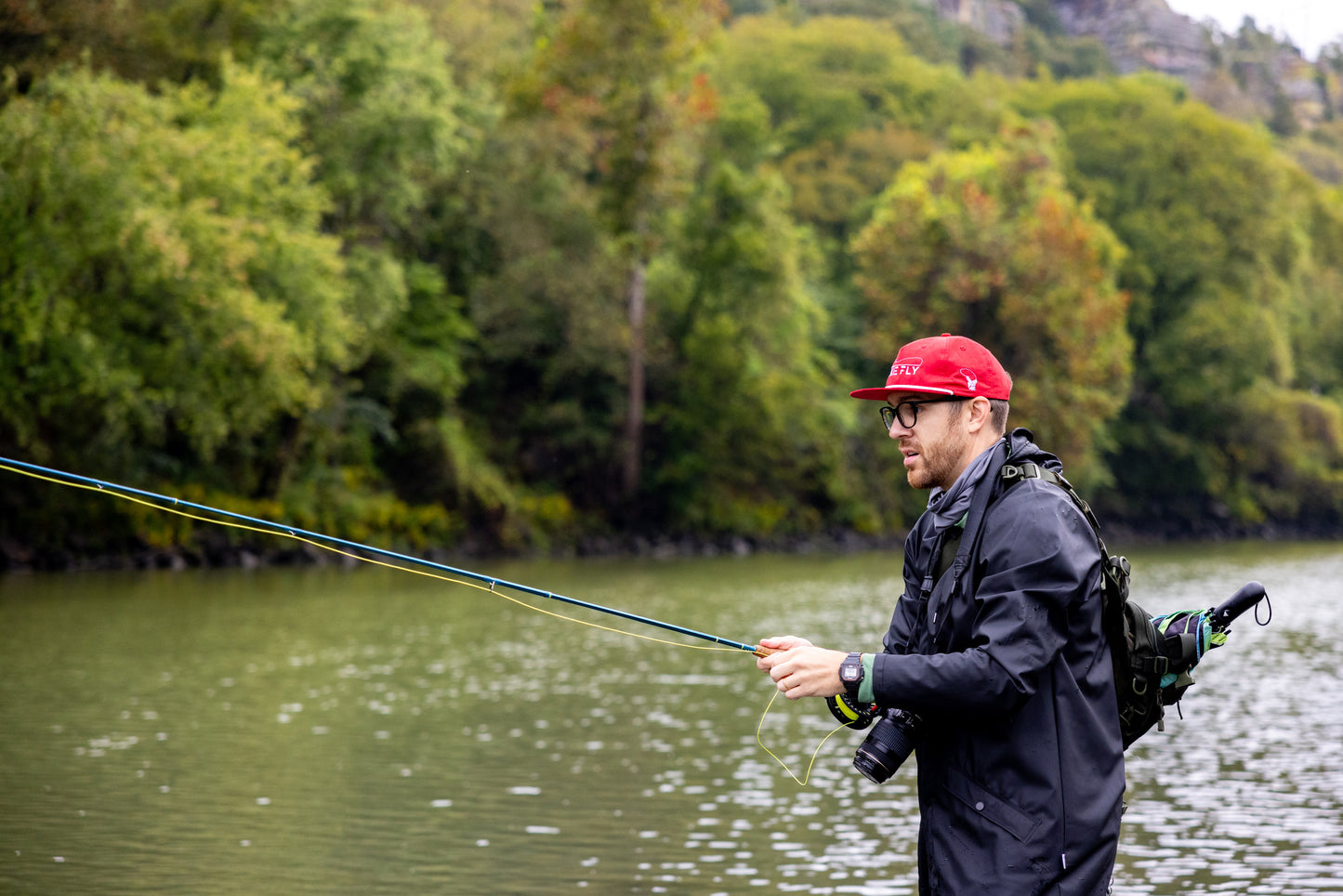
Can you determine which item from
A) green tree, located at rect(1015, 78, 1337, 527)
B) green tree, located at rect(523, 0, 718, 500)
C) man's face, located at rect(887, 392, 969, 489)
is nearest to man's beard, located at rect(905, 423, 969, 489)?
man's face, located at rect(887, 392, 969, 489)

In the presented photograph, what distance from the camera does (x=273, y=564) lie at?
3309 cm

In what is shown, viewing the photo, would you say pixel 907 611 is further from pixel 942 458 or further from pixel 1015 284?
pixel 1015 284

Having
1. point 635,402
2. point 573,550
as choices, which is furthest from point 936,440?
point 635,402

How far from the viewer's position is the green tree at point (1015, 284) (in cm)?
4891

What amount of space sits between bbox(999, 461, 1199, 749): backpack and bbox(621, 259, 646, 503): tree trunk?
39053 millimetres

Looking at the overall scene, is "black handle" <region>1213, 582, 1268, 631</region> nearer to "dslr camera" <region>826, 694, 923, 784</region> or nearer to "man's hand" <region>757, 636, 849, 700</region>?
"dslr camera" <region>826, 694, 923, 784</region>

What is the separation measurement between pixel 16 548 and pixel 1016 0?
409ft

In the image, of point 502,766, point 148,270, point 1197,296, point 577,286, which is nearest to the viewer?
point 502,766

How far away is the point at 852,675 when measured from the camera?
3529 millimetres

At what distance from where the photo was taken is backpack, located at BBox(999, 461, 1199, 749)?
11.6ft

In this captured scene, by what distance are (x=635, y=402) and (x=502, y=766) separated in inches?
1254

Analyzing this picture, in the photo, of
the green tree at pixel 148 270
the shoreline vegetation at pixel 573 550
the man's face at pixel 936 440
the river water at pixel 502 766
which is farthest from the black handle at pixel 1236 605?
the shoreline vegetation at pixel 573 550

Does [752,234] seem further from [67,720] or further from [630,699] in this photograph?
[67,720]

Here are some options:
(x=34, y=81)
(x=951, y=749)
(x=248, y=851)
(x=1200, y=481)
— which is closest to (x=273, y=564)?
(x=34, y=81)
